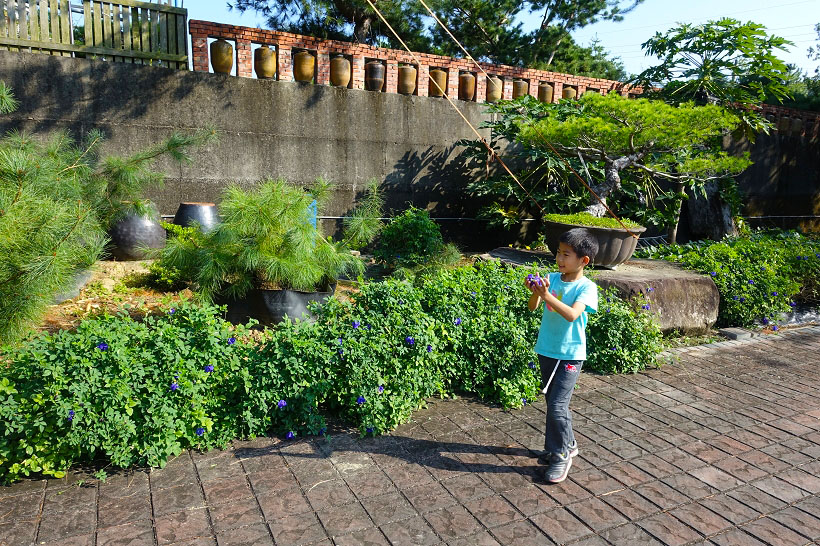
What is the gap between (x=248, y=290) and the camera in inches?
184

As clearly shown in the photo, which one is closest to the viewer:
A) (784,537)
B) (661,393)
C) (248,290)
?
(784,537)

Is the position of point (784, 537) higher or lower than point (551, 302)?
lower

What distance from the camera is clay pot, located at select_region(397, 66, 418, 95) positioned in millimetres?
8141

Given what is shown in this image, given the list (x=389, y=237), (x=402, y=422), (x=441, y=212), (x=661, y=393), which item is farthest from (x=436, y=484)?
(x=441, y=212)

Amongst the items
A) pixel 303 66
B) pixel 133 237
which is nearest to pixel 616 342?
pixel 133 237

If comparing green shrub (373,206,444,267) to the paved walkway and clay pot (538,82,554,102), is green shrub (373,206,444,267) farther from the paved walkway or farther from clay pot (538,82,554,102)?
clay pot (538,82,554,102)

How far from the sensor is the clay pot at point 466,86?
8672 millimetres

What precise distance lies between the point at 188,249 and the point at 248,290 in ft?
2.01

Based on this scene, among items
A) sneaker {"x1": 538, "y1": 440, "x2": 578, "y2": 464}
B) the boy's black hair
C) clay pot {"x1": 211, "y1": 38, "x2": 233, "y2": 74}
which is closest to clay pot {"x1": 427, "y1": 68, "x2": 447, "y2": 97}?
clay pot {"x1": 211, "y1": 38, "x2": 233, "y2": 74}

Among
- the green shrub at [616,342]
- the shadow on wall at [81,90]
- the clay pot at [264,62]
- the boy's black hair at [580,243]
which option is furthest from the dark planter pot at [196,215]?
the boy's black hair at [580,243]

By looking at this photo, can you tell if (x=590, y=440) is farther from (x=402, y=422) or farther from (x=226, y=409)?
(x=226, y=409)

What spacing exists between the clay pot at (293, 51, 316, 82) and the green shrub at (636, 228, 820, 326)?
5155 mm

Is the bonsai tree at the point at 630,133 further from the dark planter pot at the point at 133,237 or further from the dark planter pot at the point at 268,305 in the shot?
the dark planter pot at the point at 133,237

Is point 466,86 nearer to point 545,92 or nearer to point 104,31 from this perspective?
point 545,92
